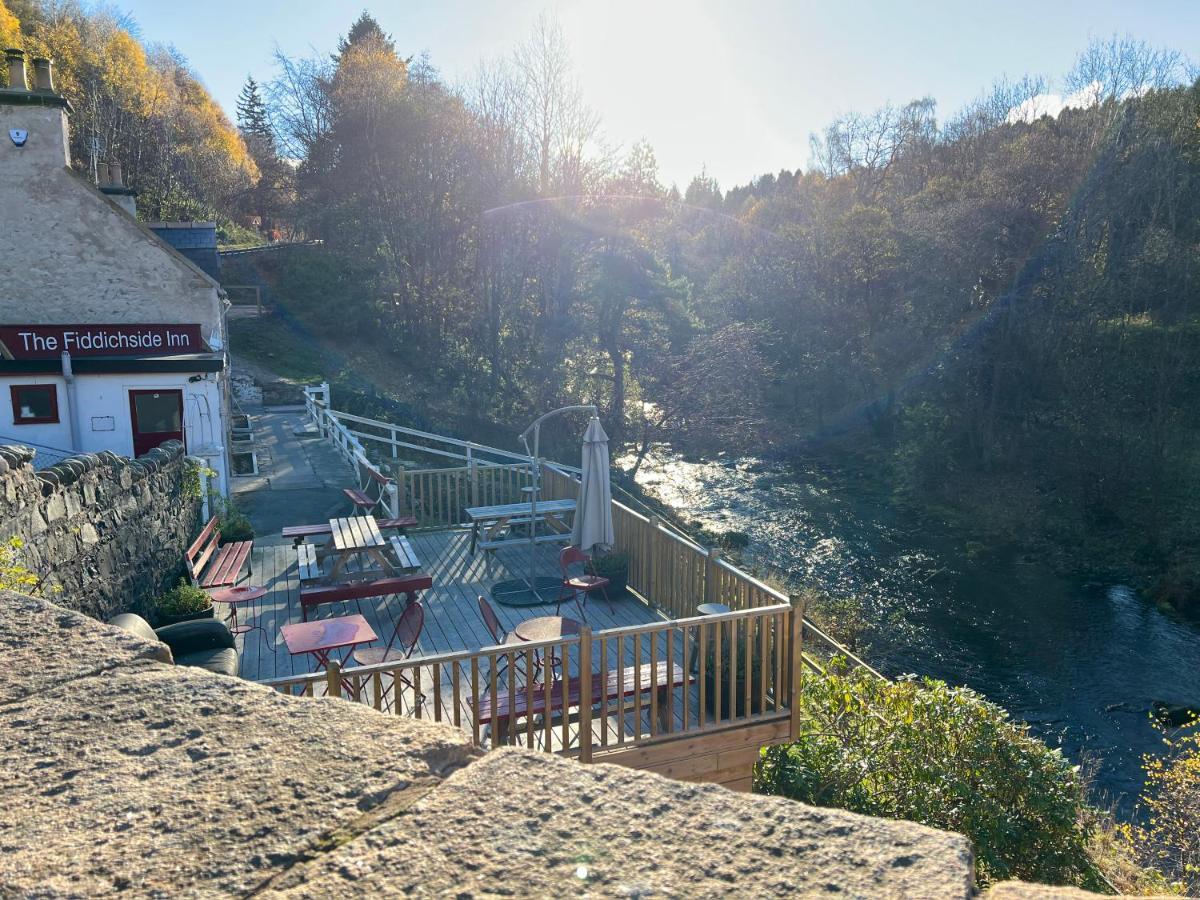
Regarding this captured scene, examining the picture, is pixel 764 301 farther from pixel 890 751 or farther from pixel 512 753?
pixel 512 753

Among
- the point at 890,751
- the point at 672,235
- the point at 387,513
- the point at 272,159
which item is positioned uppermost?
the point at 272,159

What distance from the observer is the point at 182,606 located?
8375 millimetres

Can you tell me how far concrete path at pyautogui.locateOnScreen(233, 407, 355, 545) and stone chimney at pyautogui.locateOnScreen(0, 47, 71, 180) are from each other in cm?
580

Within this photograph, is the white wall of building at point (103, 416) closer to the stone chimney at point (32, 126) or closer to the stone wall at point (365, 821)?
the stone chimney at point (32, 126)

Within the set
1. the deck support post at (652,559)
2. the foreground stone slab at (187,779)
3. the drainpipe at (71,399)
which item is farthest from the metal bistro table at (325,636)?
the drainpipe at (71,399)

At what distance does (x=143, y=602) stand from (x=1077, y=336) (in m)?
26.0

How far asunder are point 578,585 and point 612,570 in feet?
3.01

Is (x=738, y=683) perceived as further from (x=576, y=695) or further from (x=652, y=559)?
(x=652, y=559)

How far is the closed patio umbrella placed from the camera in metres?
10.3

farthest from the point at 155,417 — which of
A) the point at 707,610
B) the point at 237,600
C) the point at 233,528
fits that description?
the point at 707,610

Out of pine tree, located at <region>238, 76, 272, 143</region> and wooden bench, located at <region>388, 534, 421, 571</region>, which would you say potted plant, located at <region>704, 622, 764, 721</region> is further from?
pine tree, located at <region>238, 76, 272, 143</region>

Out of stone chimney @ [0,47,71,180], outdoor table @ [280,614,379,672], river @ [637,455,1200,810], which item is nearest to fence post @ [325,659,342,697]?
outdoor table @ [280,614,379,672]

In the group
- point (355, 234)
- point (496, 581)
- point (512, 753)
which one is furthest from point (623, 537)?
point (355, 234)

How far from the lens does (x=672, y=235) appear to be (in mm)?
31781
